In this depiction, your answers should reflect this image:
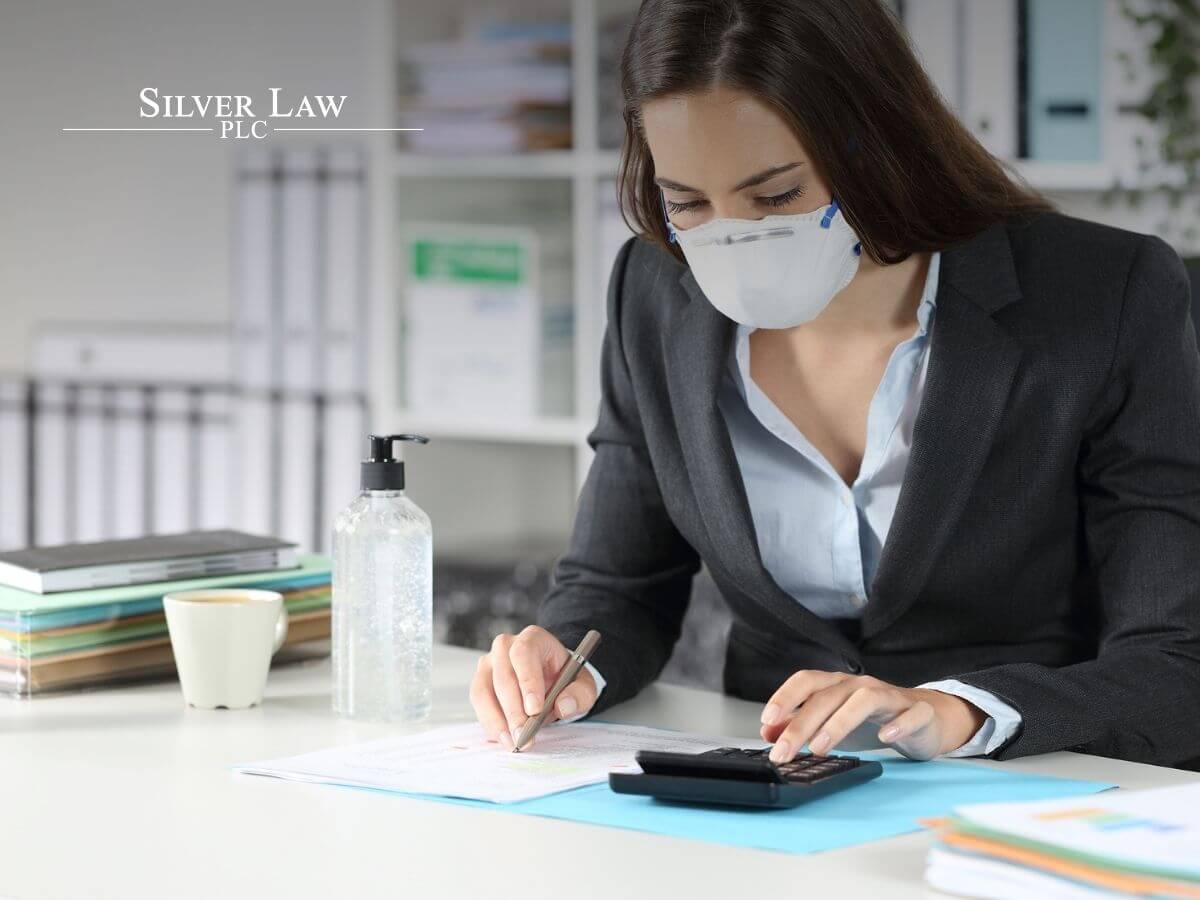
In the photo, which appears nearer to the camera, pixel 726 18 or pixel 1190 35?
pixel 726 18

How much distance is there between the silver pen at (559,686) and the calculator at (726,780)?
0.44ft

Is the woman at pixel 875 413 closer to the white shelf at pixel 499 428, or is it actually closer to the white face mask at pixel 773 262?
the white face mask at pixel 773 262

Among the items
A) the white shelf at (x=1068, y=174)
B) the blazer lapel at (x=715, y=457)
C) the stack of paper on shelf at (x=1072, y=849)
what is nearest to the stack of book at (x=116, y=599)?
the blazer lapel at (x=715, y=457)

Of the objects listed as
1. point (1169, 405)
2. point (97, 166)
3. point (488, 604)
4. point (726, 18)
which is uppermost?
point (97, 166)

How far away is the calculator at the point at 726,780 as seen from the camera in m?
0.88

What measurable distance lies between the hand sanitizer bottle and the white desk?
44 mm

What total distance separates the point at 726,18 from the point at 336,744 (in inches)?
25.3

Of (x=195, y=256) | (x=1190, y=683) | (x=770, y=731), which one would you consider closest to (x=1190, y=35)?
(x=1190, y=683)

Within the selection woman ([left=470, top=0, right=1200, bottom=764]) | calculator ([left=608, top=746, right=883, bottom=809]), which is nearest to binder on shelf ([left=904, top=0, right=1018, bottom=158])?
woman ([left=470, top=0, right=1200, bottom=764])

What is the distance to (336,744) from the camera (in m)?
1.07

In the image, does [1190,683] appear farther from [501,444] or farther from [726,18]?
[501,444]

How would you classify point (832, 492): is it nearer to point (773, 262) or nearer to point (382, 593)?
point (773, 262)

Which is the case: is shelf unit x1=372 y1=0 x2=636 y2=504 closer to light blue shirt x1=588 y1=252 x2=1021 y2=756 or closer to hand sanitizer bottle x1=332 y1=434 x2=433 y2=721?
light blue shirt x1=588 y1=252 x2=1021 y2=756

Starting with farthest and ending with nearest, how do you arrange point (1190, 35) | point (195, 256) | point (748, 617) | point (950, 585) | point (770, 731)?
point (195, 256) → point (1190, 35) → point (748, 617) → point (950, 585) → point (770, 731)
